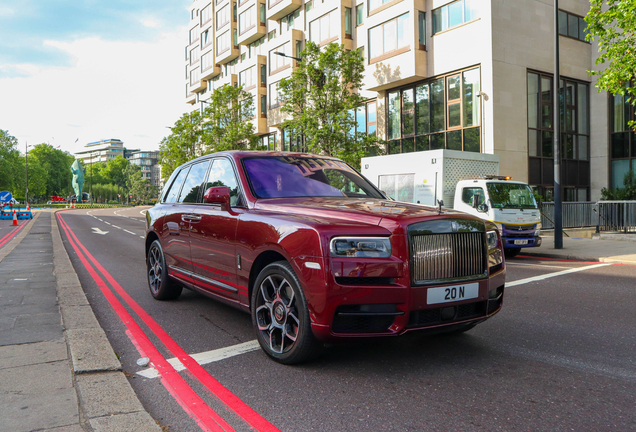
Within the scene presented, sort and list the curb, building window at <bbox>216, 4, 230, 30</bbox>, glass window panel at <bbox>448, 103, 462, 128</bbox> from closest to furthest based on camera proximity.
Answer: the curb, glass window panel at <bbox>448, 103, 462, 128</bbox>, building window at <bbox>216, 4, 230, 30</bbox>

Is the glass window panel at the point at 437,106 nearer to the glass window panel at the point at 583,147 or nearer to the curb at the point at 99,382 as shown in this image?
the glass window panel at the point at 583,147

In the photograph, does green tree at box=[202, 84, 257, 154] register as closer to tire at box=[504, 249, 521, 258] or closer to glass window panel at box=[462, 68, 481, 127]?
glass window panel at box=[462, 68, 481, 127]

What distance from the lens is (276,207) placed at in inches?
166

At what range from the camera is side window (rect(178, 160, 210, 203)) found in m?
5.67

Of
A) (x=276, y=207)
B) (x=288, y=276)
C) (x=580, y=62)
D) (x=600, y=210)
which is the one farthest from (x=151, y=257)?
(x=580, y=62)

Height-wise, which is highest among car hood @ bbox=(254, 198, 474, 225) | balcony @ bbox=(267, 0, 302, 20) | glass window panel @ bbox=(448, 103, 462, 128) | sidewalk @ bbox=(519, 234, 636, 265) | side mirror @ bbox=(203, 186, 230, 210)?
balcony @ bbox=(267, 0, 302, 20)

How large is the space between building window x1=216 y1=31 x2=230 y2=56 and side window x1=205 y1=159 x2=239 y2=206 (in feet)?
152

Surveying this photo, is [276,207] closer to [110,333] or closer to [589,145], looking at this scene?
[110,333]

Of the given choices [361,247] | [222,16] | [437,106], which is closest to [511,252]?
[361,247]

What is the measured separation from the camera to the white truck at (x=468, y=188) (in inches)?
489

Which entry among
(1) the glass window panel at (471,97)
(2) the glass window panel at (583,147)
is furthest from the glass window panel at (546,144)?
(1) the glass window panel at (471,97)

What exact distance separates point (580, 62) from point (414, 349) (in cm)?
2571

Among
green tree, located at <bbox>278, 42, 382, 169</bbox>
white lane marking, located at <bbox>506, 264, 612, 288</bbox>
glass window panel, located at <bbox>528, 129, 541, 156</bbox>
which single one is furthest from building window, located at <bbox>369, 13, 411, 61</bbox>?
white lane marking, located at <bbox>506, 264, 612, 288</bbox>

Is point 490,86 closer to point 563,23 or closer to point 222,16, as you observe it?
point 563,23
